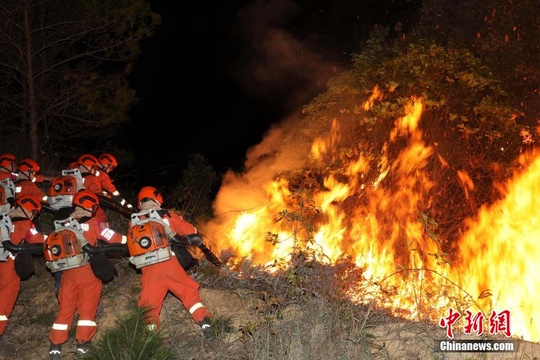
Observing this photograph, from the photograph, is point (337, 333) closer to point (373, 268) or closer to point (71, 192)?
point (373, 268)

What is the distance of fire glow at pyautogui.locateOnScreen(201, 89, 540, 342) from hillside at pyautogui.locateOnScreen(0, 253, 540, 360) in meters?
1.08

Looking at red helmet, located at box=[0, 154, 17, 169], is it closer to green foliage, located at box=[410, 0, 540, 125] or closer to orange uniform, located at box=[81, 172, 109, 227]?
orange uniform, located at box=[81, 172, 109, 227]

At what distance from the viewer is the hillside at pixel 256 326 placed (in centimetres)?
642

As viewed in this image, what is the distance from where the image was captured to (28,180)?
431 inches

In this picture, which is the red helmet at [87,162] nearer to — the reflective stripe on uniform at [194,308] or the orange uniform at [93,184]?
the orange uniform at [93,184]

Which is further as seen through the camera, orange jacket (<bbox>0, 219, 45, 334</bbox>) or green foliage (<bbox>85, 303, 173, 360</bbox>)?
orange jacket (<bbox>0, 219, 45, 334</bbox>)

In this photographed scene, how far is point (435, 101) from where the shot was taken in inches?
402

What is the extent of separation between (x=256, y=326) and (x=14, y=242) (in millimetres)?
3672

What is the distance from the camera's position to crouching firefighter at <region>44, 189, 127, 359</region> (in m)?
7.76

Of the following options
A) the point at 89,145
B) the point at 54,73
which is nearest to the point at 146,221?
the point at 54,73

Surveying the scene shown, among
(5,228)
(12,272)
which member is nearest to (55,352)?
(12,272)

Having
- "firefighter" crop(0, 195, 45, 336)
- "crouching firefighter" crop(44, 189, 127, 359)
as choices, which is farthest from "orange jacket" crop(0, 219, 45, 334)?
"crouching firefighter" crop(44, 189, 127, 359)

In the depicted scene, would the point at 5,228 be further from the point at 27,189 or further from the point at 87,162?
the point at 87,162

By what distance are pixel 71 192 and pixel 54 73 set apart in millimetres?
6721
